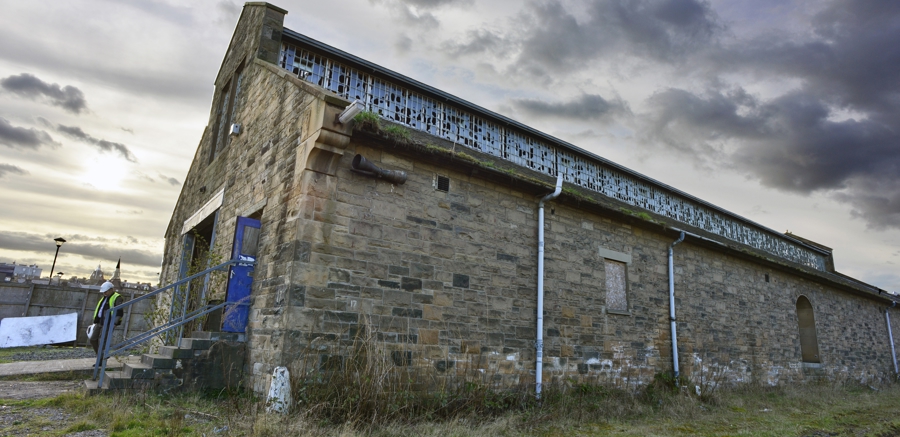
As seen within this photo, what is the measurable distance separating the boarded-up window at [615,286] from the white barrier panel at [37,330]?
51.7 ft

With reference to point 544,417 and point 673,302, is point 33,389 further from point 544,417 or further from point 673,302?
point 673,302

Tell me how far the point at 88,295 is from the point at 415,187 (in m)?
14.4

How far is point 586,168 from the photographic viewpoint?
1284 centimetres

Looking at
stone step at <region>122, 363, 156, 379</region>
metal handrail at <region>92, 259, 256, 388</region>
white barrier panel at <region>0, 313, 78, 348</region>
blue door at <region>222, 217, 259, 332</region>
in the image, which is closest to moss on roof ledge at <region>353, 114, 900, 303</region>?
blue door at <region>222, 217, 259, 332</region>

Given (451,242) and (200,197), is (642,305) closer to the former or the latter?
(451,242)

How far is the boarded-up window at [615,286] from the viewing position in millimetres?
10578

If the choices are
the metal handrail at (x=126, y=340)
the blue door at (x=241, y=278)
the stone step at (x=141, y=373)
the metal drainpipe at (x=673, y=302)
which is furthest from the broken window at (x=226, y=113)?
the metal drainpipe at (x=673, y=302)

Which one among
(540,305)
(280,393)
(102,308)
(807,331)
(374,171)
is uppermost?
(374,171)

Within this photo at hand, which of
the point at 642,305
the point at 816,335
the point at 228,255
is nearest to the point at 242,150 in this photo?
the point at 228,255

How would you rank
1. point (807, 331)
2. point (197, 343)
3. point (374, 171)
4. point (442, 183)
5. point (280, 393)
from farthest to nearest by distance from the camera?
point (807, 331) → point (442, 183) → point (374, 171) → point (197, 343) → point (280, 393)

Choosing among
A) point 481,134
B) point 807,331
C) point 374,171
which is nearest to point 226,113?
point 481,134

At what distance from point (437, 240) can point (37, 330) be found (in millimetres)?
14426

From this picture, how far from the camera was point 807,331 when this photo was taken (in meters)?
16.7

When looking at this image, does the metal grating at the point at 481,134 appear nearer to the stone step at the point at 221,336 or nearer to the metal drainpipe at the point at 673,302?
the metal drainpipe at the point at 673,302
